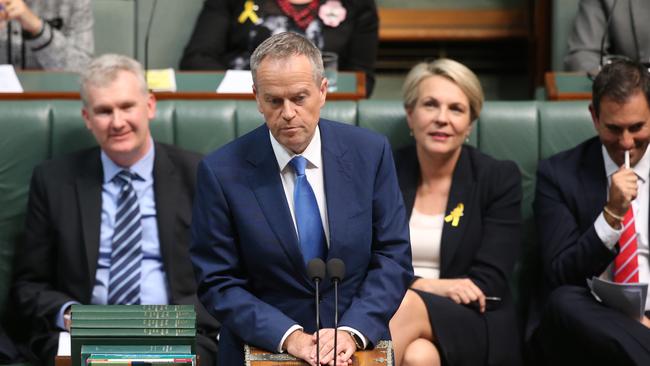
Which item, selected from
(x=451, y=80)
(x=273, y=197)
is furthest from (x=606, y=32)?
(x=273, y=197)

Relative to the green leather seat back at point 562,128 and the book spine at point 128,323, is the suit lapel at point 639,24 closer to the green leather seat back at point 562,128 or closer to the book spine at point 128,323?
the green leather seat back at point 562,128

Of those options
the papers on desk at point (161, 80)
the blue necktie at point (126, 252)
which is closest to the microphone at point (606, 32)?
the papers on desk at point (161, 80)

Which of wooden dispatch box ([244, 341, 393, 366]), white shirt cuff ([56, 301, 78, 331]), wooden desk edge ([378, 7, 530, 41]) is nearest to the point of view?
wooden dispatch box ([244, 341, 393, 366])

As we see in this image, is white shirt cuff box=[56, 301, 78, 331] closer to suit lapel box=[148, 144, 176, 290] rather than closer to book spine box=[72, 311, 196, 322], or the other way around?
suit lapel box=[148, 144, 176, 290]

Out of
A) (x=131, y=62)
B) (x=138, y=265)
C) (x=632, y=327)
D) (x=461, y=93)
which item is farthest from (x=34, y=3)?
(x=632, y=327)

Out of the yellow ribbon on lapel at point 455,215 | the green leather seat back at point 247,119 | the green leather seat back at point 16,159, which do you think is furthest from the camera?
the green leather seat back at point 247,119

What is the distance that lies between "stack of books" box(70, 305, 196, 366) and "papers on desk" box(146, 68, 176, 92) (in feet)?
5.26

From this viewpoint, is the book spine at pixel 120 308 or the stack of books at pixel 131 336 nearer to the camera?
the stack of books at pixel 131 336

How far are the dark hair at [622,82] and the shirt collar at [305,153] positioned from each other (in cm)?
119

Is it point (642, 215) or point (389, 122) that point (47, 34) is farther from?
point (642, 215)

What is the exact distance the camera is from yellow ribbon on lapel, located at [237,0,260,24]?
4945mm

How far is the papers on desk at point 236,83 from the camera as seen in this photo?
424 centimetres

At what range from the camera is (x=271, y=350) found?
8.76 feet

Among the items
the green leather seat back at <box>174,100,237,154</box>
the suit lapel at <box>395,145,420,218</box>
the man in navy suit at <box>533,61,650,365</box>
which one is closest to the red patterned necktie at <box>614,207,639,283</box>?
the man in navy suit at <box>533,61,650,365</box>
